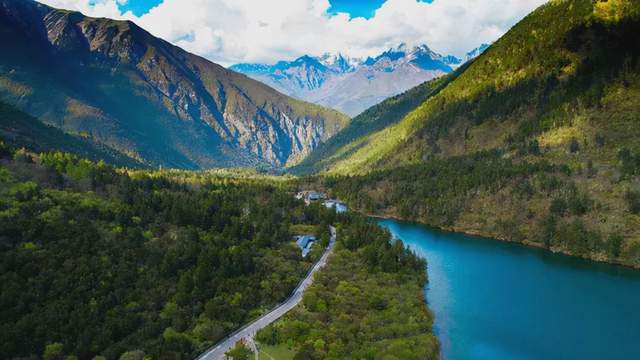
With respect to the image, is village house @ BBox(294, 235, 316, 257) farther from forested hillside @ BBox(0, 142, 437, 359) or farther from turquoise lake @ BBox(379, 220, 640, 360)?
turquoise lake @ BBox(379, 220, 640, 360)

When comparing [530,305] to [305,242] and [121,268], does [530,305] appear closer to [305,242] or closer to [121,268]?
[305,242]

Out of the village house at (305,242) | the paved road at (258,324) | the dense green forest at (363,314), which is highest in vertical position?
the village house at (305,242)

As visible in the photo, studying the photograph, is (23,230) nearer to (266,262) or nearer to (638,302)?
(266,262)

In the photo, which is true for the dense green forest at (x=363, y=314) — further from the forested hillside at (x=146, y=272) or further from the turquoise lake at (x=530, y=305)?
the turquoise lake at (x=530, y=305)

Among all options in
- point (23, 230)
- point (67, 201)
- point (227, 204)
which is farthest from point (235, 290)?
point (227, 204)

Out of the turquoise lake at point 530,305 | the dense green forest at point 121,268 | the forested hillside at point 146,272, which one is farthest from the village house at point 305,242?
the turquoise lake at point 530,305

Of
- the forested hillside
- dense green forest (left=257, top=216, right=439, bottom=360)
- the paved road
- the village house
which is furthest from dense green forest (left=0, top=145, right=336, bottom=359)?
dense green forest (left=257, top=216, right=439, bottom=360)
